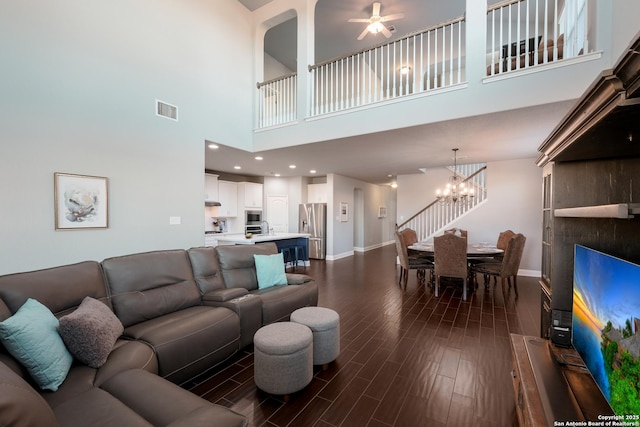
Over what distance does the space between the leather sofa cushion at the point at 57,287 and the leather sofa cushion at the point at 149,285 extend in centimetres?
10

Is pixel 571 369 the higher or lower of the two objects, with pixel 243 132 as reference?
lower

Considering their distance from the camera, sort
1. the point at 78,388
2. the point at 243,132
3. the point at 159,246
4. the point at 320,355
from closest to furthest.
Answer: the point at 78,388
the point at 320,355
the point at 159,246
the point at 243,132

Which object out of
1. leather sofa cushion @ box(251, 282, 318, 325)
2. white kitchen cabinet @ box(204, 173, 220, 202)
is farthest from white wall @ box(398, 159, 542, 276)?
white kitchen cabinet @ box(204, 173, 220, 202)

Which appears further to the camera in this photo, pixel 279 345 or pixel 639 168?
pixel 279 345

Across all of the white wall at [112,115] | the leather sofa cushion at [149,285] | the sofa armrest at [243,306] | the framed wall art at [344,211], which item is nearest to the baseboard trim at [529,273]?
the framed wall art at [344,211]

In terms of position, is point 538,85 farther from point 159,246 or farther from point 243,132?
point 159,246

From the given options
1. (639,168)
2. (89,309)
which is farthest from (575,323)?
(89,309)

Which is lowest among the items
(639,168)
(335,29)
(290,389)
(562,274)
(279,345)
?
(290,389)

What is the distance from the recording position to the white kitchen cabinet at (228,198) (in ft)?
24.5

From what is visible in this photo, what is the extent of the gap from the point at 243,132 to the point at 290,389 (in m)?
4.53

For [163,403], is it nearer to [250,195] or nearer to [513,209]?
[513,209]

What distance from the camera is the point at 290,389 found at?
1.95 m

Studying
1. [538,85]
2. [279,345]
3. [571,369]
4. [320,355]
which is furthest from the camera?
[538,85]

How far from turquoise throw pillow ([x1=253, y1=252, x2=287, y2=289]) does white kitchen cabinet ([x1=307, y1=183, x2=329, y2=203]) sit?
499 centimetres
